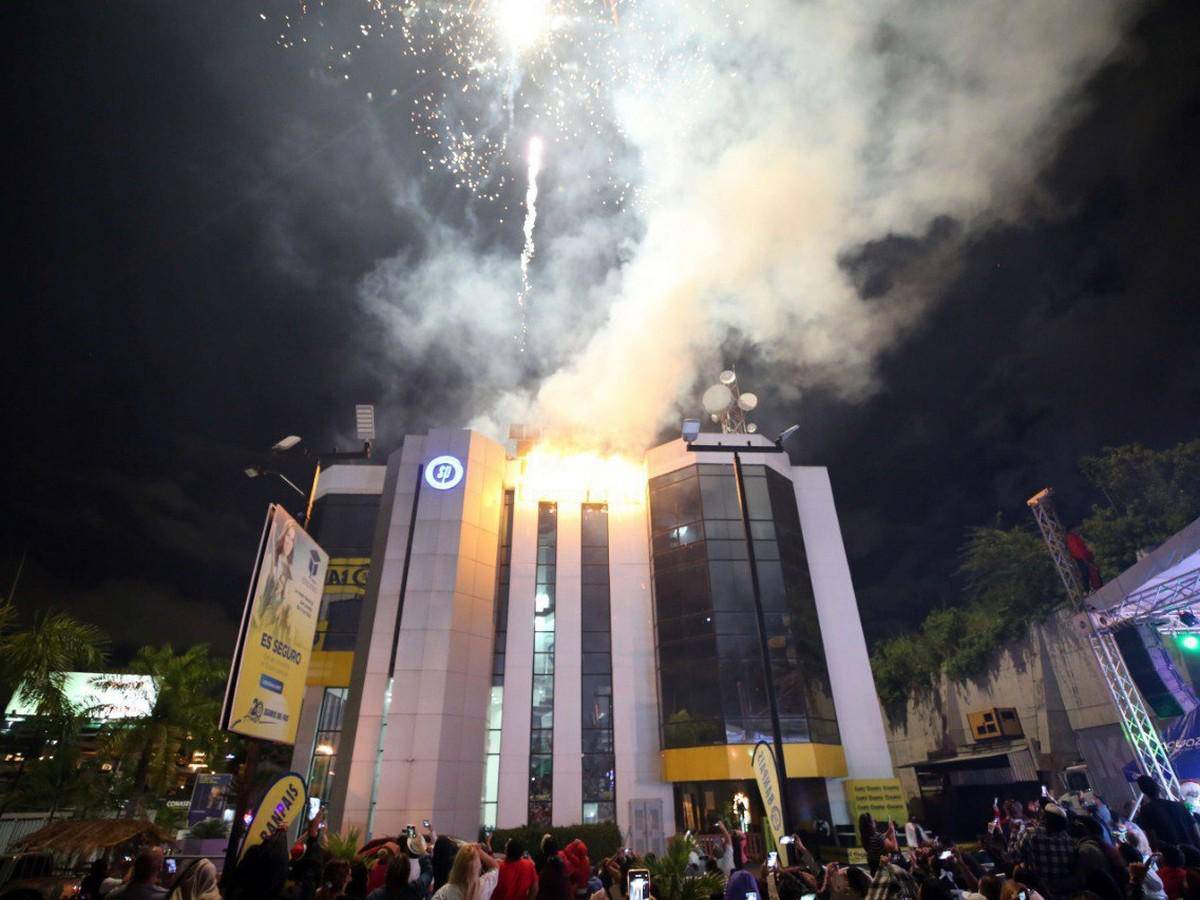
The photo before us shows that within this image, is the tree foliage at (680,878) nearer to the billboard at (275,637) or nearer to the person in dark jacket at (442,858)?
the person in dark jacket at (442,858)

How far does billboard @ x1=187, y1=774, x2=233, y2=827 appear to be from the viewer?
16.8m

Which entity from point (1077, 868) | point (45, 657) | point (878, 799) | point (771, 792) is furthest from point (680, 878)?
point (878, 799)

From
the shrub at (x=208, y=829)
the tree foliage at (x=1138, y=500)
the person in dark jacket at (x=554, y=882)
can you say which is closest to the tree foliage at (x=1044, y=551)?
the tree foliage at (x=1138, y=500)

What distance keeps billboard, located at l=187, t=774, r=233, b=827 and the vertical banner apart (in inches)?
620

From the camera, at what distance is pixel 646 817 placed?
21672mm

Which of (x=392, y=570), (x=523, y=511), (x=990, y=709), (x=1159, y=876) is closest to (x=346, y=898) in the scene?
(x=1159, y=876)

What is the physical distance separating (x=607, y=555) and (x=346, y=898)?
859 inches

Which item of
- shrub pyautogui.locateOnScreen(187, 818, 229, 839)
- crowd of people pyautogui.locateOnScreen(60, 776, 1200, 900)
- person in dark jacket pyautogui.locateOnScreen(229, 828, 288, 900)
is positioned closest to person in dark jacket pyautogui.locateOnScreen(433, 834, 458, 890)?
crowd of people pyautogui.locateOnScreen(60, 776, 1200, 900)

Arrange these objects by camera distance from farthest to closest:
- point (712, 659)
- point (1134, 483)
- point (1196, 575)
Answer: point (1134, 483) → point (712, 659) → point (1196, 575)

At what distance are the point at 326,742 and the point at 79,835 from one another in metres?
11.2

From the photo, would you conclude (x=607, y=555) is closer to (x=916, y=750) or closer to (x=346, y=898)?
(x=346, y=898)

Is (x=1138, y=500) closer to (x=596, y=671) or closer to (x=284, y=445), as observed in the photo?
(x=596, y=671)

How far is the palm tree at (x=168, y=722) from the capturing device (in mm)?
21234

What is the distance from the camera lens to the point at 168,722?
22.0 m
